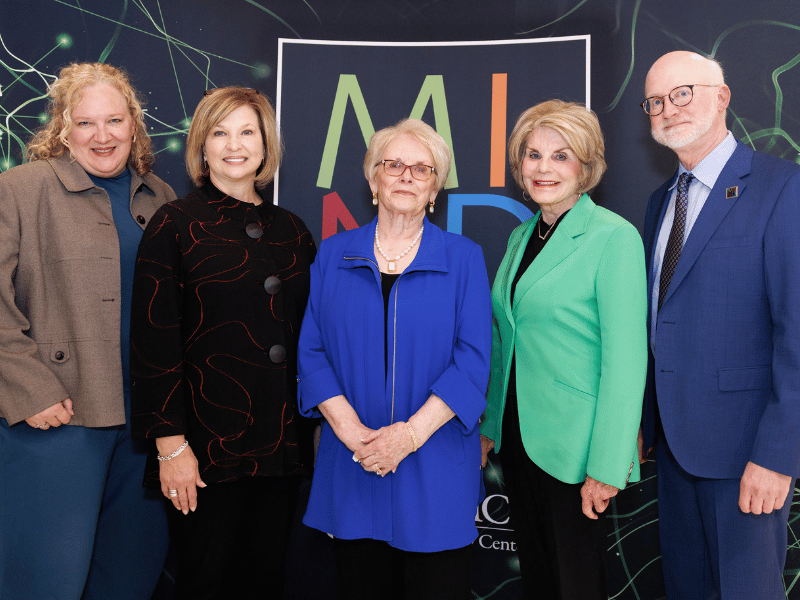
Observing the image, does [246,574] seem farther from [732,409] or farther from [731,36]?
[731,36]

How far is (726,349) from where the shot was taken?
173cm

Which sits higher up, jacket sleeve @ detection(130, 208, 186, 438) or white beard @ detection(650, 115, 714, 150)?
white beard @ detection(650, 115, 714, 150)

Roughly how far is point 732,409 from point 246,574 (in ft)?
5.40

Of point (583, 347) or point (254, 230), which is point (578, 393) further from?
point (254, 230)

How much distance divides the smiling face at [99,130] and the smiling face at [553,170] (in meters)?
1.47

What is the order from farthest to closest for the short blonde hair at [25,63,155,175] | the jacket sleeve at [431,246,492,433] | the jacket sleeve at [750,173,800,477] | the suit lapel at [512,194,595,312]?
1. the short blonde hair at [25,63,155,175]
2. the suit lapel at [512,194,595,312]
3. the jacket sleeve at [431,246,492,433]
4. the jacket sleeve at [750,173,800,477]

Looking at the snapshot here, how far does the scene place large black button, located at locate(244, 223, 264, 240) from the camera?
6.35 feet

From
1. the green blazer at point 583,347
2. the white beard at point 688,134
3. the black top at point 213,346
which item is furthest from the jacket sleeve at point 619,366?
the black top at point 213,346

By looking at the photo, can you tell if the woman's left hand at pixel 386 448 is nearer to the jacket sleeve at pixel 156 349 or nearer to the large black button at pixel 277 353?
the large black button at pixel 277 353

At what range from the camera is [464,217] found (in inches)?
107

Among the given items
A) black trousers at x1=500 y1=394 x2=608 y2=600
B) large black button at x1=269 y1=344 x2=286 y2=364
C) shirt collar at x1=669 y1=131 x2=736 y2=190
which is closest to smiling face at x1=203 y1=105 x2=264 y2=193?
large black button at x1=269 y1=344 x2=286 y2=364

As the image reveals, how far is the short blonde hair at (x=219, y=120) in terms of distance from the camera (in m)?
1.95

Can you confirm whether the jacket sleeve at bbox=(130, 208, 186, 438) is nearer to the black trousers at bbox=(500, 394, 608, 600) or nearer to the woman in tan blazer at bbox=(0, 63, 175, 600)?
the woman in tan blazer at bbox=(0, 63, 175, 600)

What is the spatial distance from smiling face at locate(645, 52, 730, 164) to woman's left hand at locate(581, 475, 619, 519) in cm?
112
